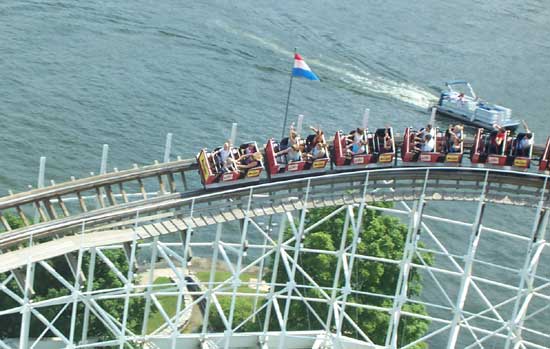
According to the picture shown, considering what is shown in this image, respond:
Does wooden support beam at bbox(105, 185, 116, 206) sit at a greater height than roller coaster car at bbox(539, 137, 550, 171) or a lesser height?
lesser

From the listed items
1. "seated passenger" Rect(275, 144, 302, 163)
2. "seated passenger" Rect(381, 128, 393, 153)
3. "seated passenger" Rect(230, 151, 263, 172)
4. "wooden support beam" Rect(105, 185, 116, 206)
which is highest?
"seated passenger" Rect(381, 128, 393, 153)

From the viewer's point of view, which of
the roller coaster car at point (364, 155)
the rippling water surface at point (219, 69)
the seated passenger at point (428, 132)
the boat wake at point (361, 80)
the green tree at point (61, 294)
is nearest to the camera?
the roller coaster car at point (364, 155)

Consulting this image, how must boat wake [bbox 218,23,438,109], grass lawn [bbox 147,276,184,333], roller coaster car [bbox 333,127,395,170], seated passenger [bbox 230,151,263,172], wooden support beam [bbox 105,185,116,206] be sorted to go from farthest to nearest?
boat wake [bbox 218,23,438,109]
grass lawn [bbox 147,276,184,333]
roller coaster car [bbox 333,127,395,170]
wooden support beam [bbox 105,185,116,206]
seated passenger [bbox 230,151,263,172]

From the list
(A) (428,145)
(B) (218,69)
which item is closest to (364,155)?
(A) (428,145)

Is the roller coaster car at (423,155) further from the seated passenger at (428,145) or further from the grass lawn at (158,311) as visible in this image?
the grass lawn at (158,311)

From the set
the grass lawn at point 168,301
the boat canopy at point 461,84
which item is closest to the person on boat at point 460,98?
the boat canopy at point 461,84

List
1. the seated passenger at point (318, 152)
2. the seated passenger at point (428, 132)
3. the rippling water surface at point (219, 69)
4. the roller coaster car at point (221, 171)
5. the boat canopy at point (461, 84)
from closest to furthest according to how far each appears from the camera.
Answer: the roller coaster car at point (221, 171)
the seated passenger at point (318, 152)
the seated passenger at point (428, 132)
the rippling water surface at point (219, 69)
the boat canopy at point (461, 84)

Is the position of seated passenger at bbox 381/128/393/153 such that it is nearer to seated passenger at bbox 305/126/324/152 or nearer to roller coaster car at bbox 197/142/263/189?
seated passenger at bbox 305/126/324/152

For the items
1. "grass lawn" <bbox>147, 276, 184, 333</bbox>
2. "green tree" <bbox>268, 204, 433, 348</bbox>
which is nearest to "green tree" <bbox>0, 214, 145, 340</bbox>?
"grass lawn" <bbox>147, 276, 184, 333</bbox>
